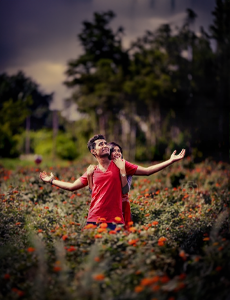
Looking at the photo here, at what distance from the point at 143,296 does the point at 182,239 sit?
158 cm

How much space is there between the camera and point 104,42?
17.5 meters

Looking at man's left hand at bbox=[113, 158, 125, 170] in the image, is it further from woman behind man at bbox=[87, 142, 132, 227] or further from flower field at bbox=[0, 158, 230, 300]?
flower field at bbox=[0, 158, 230, 300]

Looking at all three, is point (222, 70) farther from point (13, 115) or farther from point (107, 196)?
point (107, 196)

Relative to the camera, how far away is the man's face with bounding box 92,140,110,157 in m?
3.02

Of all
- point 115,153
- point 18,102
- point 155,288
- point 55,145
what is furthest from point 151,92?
point 155,288

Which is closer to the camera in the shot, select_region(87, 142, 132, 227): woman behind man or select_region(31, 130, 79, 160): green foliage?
select_region(87, 142, 132, 227): woman behind man

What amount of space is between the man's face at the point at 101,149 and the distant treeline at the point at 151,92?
5.72 metres

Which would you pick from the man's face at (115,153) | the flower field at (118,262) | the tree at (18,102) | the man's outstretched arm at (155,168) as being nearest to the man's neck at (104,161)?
the man's face at (115,153)

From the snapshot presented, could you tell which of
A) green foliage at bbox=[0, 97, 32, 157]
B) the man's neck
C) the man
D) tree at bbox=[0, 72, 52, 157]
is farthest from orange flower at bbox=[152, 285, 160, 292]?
green foliage at bbox=[0, 97, 32, 157]

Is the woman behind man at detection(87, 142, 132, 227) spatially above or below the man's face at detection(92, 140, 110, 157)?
below

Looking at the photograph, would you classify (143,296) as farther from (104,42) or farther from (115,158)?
(104,42)

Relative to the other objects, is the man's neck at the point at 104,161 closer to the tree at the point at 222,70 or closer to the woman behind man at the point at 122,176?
the woman behind man at the point at 122,176

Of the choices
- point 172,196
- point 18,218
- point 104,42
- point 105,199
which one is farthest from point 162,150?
point 105,199

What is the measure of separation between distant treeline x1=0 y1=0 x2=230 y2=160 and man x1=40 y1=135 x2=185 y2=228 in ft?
18.6
